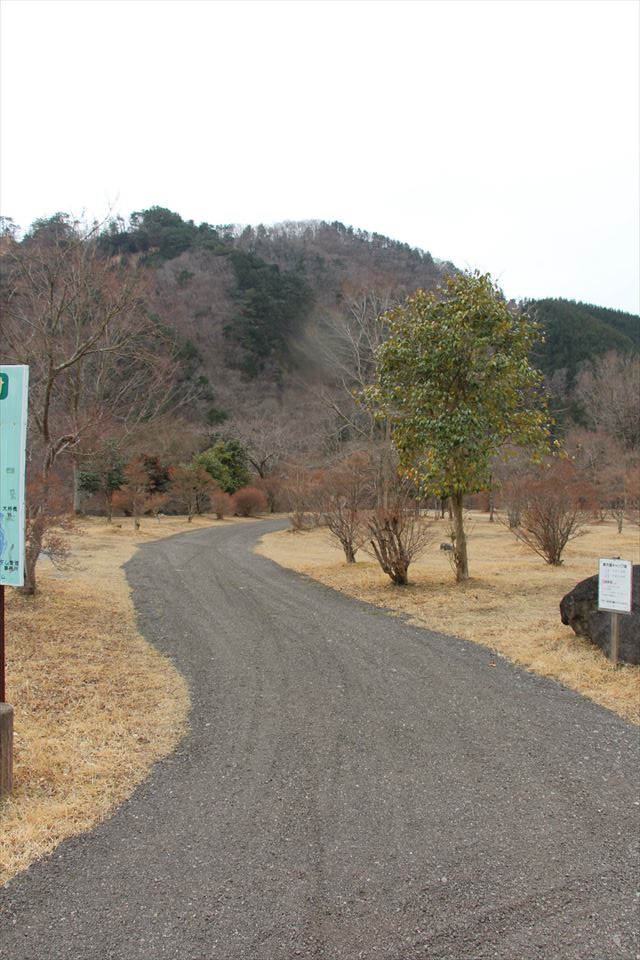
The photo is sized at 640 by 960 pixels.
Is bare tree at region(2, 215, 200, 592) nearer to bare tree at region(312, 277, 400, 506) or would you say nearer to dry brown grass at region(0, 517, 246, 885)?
dry brown grass at region(0, 517, 246, 885)

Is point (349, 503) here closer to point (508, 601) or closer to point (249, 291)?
point (508, 601)

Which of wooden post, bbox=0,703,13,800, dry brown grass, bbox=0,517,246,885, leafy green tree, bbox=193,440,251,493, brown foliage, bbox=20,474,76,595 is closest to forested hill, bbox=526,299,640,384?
leafy green tree, bbox=193,440,251,493

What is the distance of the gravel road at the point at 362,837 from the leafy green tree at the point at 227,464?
101 feet

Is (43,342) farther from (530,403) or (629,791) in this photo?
(629,791)

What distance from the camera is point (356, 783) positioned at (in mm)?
3350

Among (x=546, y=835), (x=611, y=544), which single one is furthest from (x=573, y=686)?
(x=611, y=544)

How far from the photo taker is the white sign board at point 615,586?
5.43 meters

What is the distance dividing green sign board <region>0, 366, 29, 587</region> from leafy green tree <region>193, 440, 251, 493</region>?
103ft

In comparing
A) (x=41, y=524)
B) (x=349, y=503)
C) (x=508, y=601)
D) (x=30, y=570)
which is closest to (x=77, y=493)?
(x=349, y=503)

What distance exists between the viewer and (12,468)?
3.20 meters

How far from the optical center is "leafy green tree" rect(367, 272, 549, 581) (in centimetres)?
987

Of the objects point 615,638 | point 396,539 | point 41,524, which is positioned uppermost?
point 41,524

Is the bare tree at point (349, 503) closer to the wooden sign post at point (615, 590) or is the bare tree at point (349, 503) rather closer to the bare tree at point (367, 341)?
the bare tree at point (367, 341)

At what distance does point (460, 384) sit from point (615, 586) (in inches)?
214
